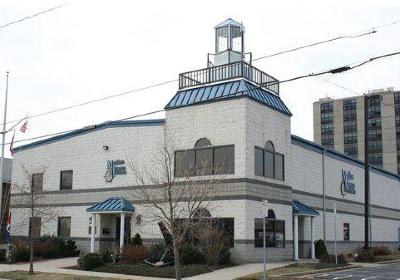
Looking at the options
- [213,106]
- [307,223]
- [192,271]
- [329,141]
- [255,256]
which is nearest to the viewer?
[192,271]

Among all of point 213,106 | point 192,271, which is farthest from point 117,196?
point 192,271

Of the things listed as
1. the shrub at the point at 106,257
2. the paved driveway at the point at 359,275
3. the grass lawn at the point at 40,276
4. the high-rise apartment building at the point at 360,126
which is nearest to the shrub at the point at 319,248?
the paved driveway at the point at 359,275

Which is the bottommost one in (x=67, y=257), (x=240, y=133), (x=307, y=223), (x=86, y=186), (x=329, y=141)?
(x=67, y=257)

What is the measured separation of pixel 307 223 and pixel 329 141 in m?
104

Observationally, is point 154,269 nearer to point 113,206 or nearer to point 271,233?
point 271,233

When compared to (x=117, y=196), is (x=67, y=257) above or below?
below

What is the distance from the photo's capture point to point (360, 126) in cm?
13150

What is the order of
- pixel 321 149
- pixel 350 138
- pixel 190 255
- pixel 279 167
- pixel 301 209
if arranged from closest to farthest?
pixel 190 255
pixel 279 167
pixel 301 209
pixel 321 149
pixel 350 138

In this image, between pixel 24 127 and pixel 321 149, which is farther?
pixel 321 149

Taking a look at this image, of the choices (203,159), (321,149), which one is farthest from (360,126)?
(203,159)

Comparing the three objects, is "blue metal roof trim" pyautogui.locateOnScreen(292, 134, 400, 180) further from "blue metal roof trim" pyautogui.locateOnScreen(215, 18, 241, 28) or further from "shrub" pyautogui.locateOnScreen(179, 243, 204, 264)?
"shrub" pyautogui.locateOnScreen(179, 243, 204, 264)

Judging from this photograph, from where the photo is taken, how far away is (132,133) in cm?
3525

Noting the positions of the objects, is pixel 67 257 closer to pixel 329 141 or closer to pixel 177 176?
pixel 177 176

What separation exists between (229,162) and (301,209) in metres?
7.00
